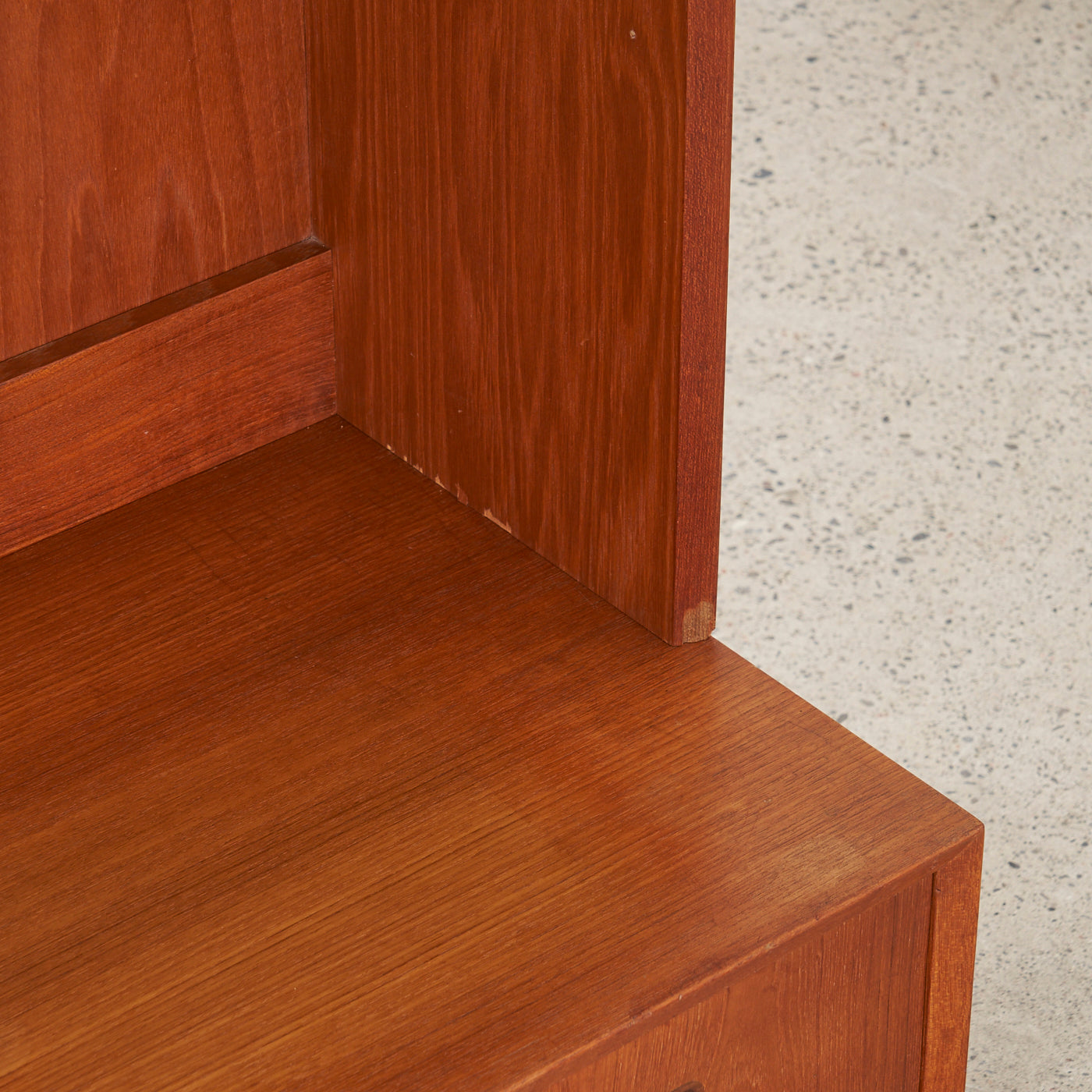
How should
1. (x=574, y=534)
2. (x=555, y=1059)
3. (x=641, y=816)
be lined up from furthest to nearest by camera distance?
(x=574, y=534) → (x=641, y=816) → (x=555, y=1059)

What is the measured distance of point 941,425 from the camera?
1864 millimetres

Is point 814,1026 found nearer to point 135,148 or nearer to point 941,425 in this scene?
point 135,148

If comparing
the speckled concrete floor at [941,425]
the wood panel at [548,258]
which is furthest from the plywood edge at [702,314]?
the speckled concrete floor at [941,425]

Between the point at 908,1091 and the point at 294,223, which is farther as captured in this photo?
the point at 294,223

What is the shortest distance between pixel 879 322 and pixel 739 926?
139 cm

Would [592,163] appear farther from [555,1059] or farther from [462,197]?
[555,1059]

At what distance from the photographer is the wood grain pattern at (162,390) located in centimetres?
87

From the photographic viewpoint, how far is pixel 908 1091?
0.81 meters

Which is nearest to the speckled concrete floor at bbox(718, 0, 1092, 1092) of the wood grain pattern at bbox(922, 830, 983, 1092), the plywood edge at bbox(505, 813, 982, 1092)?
the wood grain pattern at bbox(922, 830, 983, 1092)

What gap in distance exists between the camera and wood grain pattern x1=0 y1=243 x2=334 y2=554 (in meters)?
0.87

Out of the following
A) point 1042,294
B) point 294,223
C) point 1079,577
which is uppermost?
point 294,223

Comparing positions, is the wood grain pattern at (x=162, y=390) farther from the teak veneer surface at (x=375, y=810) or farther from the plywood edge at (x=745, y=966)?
the plywood edge at (x=745, y=966)

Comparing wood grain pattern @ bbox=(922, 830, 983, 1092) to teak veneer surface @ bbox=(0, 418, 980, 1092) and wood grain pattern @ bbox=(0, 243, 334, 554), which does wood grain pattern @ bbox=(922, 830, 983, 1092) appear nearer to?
teak veneer surface @ bbox=(0, 418, 980, 1092)

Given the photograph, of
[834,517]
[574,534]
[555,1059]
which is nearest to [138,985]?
[555,1059]
